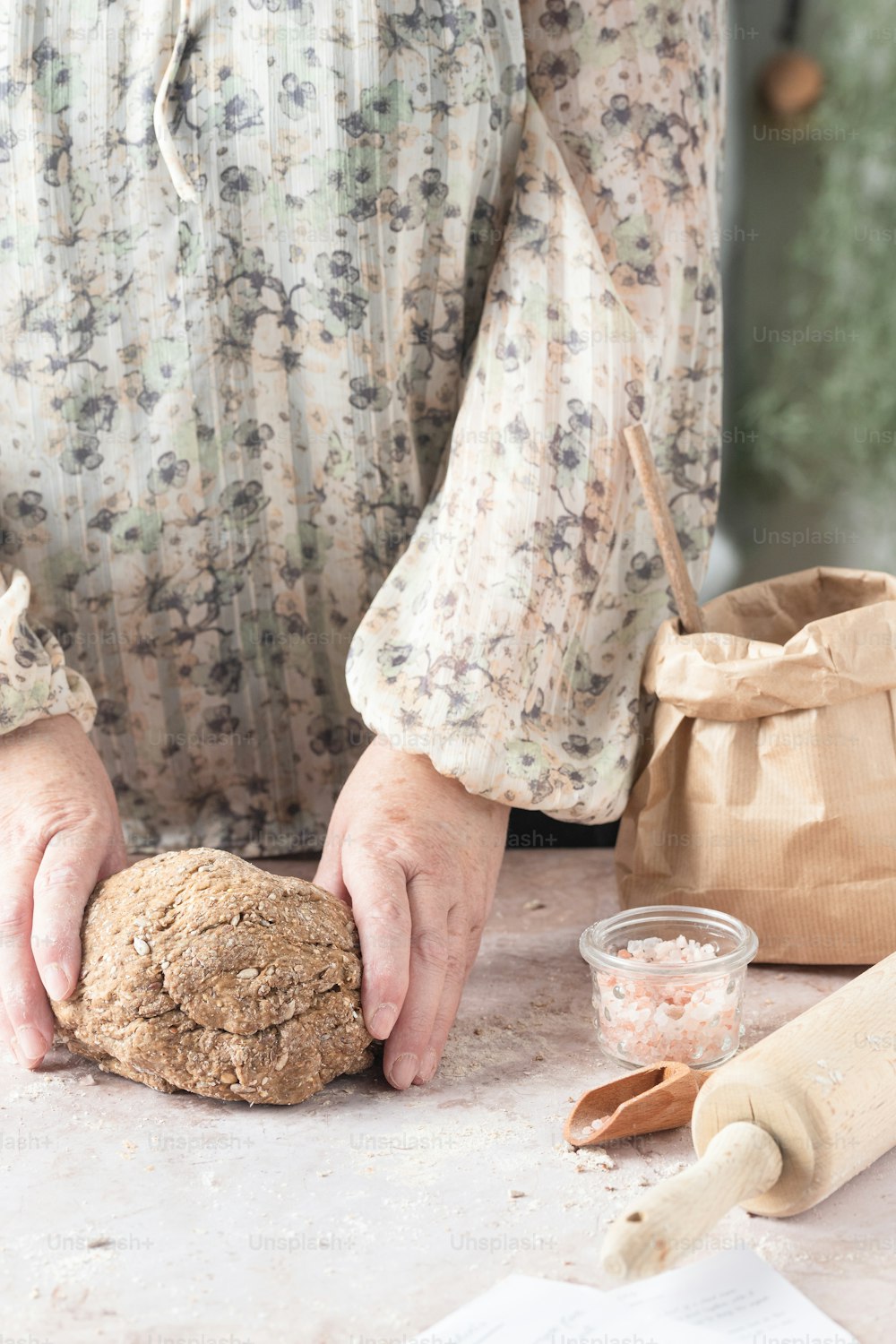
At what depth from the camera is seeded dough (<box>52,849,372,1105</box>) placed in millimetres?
893

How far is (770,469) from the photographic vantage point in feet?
6.73

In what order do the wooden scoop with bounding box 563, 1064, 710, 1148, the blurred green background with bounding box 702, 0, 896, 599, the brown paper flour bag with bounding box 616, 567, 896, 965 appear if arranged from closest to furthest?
the wooden scoop with bounding box 563, 1064, 710, 1148
the brown paper flour bag with bounding box 616, 567, 896, 965
the blurred green background with bounding box 702, 0, 896, 599

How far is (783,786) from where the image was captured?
108 cm

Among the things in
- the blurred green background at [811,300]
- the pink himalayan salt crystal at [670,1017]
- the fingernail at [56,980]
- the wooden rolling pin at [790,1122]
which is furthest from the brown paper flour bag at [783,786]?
the blurred green background at [811,300]

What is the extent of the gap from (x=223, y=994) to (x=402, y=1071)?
0.14 m

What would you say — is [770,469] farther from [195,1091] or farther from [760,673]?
[195,1091]

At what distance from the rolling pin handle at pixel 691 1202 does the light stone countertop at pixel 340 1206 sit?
0.06m

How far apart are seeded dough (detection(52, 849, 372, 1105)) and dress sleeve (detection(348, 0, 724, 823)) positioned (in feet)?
0.65

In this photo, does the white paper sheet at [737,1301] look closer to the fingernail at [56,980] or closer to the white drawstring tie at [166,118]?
the fingernail at [56,980]

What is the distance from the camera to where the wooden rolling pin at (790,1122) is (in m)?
0.69

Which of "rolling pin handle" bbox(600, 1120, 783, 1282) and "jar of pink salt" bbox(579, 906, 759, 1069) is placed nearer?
"rolling pin handle" bbox(600, 1120, 783, 1282)

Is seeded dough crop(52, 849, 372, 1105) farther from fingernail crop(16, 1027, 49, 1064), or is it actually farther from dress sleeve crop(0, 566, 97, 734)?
dress sleeve crop(0, 566, 97, 734)

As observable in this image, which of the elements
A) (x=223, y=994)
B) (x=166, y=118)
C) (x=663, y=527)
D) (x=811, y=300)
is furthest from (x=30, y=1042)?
(x=811, y=300)

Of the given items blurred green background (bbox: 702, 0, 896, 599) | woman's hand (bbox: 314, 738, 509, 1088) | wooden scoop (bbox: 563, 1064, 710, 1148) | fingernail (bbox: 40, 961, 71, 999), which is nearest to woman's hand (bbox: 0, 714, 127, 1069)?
fingernail (bbox: 40, 961, 71, 999)
